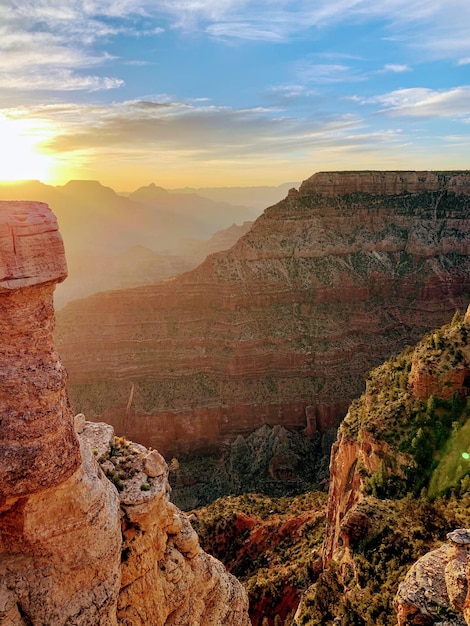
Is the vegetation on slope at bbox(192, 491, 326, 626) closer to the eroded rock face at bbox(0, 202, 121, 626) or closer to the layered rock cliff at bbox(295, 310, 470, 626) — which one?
the layered rock cliff at bbox(295, 310, 470, 626)

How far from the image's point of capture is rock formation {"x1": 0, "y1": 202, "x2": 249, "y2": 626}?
13734mm

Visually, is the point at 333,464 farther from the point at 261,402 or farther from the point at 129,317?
the point at 129,317

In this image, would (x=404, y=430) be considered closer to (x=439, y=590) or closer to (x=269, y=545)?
(x=439, y=590)

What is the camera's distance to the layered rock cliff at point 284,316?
65062 mm

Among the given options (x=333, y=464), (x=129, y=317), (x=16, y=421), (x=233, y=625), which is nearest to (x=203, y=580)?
(x=233, y=625)

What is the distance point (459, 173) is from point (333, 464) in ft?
207

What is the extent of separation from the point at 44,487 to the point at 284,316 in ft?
194

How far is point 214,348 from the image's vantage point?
68125 mm

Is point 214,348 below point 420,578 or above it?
below

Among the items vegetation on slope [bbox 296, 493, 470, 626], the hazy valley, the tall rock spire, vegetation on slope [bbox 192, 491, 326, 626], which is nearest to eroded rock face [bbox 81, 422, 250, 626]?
the hazy valley

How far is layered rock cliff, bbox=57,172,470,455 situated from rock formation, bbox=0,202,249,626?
47.8 metres

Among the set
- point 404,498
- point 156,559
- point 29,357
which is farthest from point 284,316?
point 29,357

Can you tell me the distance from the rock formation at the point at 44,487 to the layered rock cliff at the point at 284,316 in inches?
1882

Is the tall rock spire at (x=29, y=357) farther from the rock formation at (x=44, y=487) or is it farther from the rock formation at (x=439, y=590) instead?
the rock formation at (x=439, y=590)
